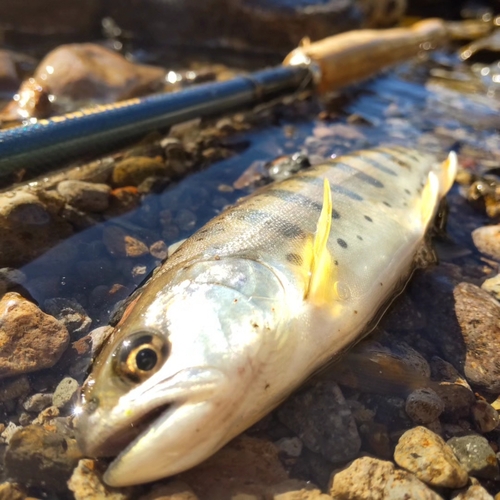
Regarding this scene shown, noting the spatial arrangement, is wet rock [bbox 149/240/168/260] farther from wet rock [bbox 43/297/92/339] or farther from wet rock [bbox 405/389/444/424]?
wet rock [bbox 405/389/444/424]

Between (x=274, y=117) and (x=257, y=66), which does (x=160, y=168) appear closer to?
(x=274, y=117)

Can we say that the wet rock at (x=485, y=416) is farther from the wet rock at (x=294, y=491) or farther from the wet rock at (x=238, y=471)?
the wet rock at (x=238, y=471)

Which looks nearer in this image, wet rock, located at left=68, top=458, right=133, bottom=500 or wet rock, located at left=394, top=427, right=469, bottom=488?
wet rock, located at left=68, top=458, right=133, bottom=500

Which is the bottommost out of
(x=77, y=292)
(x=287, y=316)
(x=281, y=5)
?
(x=77, y=292)

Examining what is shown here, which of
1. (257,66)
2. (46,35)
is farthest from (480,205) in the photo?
(46,35)

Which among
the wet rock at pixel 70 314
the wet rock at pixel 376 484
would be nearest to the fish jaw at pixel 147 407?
the wet rock at pixel 376 484

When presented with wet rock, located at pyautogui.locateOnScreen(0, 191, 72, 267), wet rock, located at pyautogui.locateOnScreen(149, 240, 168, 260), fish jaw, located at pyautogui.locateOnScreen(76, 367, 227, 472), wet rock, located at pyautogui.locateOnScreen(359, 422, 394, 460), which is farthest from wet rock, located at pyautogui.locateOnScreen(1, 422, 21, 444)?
wet rock, located at pyautogui.locateOnScreen(359, 422, 394, 460)
